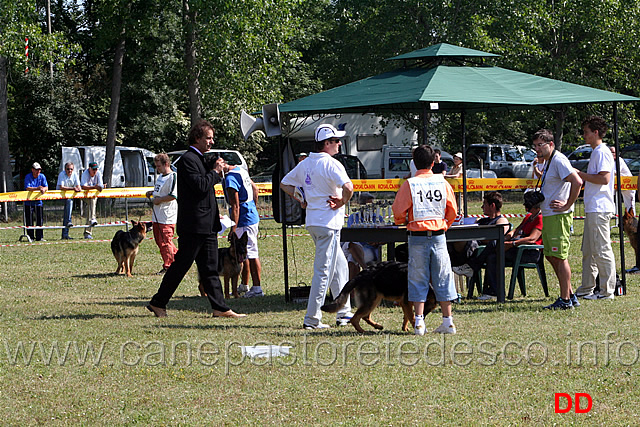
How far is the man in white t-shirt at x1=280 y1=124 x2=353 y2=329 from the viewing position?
25.4 ft

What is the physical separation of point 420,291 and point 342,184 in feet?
3.96

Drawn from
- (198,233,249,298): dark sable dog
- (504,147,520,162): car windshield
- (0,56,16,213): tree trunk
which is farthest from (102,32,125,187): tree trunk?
(198,233,249,298): dark sable dog

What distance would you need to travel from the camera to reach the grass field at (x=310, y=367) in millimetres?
5230

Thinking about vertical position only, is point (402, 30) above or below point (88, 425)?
above

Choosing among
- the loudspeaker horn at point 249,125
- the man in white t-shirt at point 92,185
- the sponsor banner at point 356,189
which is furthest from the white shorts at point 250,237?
the man in white t-shirt at point 92,185

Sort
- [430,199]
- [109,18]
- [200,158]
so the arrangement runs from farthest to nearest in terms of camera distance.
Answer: [109,18] < [200,158] < [430,199]

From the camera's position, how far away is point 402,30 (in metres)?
34.8

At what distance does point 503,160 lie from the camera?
114ft

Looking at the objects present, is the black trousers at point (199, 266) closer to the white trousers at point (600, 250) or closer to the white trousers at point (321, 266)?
the white trousers at point (321, 266)

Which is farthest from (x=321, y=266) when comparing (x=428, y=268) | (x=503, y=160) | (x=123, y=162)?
(x=503, y=160)

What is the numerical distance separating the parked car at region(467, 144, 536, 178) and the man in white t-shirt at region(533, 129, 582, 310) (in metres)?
25.4

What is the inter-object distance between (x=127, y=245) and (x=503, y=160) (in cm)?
2422

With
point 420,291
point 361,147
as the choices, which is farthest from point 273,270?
point 361,147

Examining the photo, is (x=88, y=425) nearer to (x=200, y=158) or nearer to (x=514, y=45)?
(x=200, y=158)
